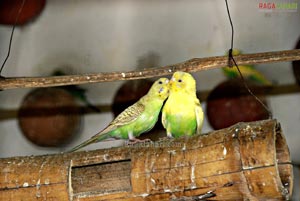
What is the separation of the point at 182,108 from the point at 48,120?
3.75 ft

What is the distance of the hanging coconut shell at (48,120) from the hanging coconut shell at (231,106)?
719mm

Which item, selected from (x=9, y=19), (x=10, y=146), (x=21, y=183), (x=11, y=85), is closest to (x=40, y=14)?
(x=9, y=19)

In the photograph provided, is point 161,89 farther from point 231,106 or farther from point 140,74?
point 231,106

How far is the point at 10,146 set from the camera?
269 cm

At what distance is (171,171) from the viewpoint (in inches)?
54.9

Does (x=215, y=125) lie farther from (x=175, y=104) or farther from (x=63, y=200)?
(x=63, y=200)

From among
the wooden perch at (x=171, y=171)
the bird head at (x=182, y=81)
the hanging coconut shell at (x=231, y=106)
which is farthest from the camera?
the hanging coconut shell at (x=231, y=106)

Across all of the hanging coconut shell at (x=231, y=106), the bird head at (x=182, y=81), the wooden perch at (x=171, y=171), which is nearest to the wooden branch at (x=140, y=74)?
the bird head at (x=182, y=81)

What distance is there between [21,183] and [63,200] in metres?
0.14

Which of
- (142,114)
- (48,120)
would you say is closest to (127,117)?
(142,114)

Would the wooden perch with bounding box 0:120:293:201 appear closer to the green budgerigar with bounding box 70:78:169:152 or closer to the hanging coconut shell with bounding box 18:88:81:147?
the green budgerigar with bounding box 70:78:169:152

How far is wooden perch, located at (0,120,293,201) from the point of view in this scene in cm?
131

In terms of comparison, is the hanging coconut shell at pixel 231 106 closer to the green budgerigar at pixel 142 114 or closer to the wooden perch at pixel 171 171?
the green budgerigar at pixel 142 114

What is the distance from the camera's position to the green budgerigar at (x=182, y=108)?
1.75 meters
